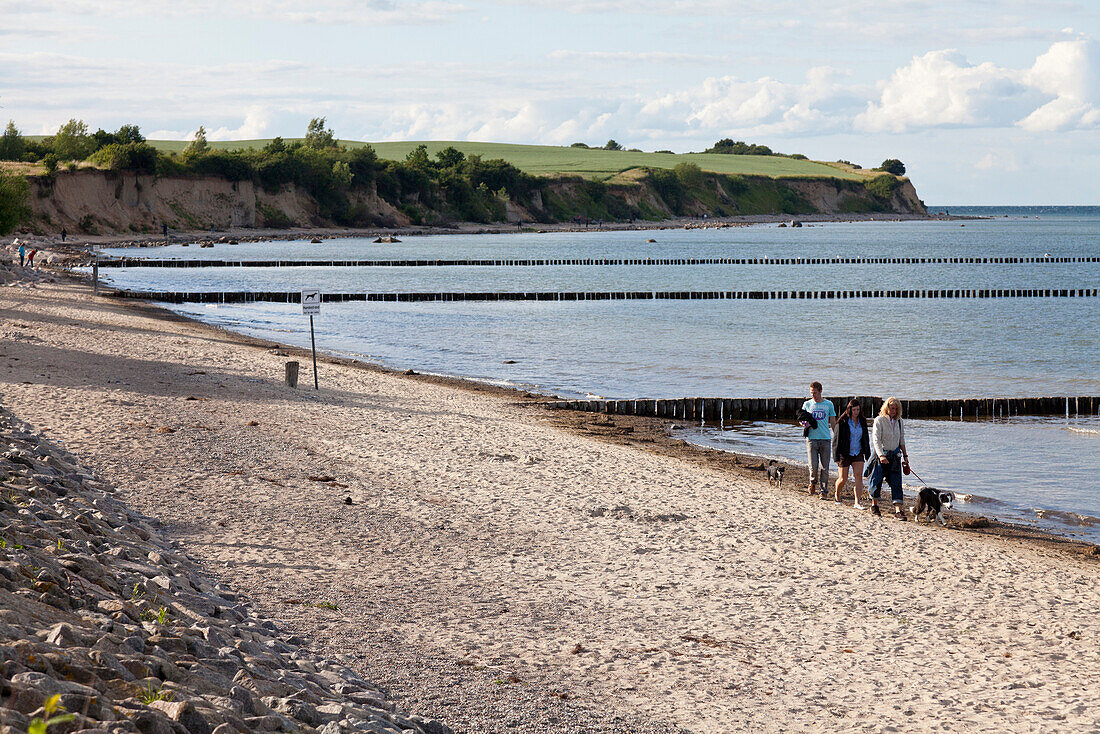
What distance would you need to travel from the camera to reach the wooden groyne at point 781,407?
22500 millimetres

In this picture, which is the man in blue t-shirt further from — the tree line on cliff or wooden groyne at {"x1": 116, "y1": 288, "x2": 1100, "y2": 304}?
the tree line on cliff

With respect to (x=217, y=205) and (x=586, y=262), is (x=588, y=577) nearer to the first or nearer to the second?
(x=586, y=262)

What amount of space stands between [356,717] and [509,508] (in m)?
7.17

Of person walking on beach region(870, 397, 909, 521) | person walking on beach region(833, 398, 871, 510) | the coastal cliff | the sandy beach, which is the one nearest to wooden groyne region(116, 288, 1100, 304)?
the sandy beach

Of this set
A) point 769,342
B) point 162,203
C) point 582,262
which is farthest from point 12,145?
point 769,342

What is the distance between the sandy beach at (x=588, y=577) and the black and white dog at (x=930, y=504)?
0.30 meters

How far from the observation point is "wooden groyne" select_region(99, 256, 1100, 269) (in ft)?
264

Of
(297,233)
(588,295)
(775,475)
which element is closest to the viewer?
(775,475)

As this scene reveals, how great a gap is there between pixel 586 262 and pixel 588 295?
1311 inches

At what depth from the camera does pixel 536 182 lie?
185 metres

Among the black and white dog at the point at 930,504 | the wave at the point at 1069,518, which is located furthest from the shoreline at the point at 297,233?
the wave at the point at 1069,518

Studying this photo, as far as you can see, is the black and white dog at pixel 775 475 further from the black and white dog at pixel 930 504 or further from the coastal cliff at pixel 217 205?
the coastal cliff at pixel 217 205

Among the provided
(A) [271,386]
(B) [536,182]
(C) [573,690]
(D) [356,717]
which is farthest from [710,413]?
(B) [536,182]

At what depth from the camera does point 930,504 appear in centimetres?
1383
